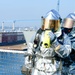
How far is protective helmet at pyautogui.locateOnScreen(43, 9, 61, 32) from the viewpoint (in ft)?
10.4

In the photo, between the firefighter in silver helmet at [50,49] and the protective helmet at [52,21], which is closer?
the firefighter in silver helmet at [50,49]

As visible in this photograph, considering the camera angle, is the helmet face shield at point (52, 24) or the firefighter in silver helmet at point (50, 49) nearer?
the firefighter in silver helmet at point (50, 49)

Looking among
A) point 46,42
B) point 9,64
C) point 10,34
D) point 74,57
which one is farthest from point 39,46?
point 10,34

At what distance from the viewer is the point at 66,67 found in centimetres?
316

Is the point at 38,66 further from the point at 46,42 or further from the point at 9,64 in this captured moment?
the point at 9,64

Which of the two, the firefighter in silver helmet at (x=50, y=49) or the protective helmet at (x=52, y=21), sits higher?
the protective helmet at (x=52, y=21)

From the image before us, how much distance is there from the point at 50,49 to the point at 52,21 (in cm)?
28

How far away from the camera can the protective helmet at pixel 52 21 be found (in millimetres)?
3166

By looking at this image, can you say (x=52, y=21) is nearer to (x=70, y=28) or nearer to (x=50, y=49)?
(x=70, y=28)

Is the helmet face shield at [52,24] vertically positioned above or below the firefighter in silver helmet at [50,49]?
above

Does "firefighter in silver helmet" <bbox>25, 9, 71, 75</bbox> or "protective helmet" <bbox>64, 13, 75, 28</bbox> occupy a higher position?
"protective helmet" <bbox>64, 13, 75, 28</bbox>

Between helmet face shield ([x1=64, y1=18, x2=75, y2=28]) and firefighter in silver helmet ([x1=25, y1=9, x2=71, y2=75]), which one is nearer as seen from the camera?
firefighter in silver helmet ([x1=25, y1=9, x2=71, y2=75])

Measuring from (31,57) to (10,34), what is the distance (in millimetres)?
30312

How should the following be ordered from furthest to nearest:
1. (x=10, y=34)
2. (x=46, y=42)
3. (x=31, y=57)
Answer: (x=10, y=34) → (x=31, y=57) → (x=46, y=42)
